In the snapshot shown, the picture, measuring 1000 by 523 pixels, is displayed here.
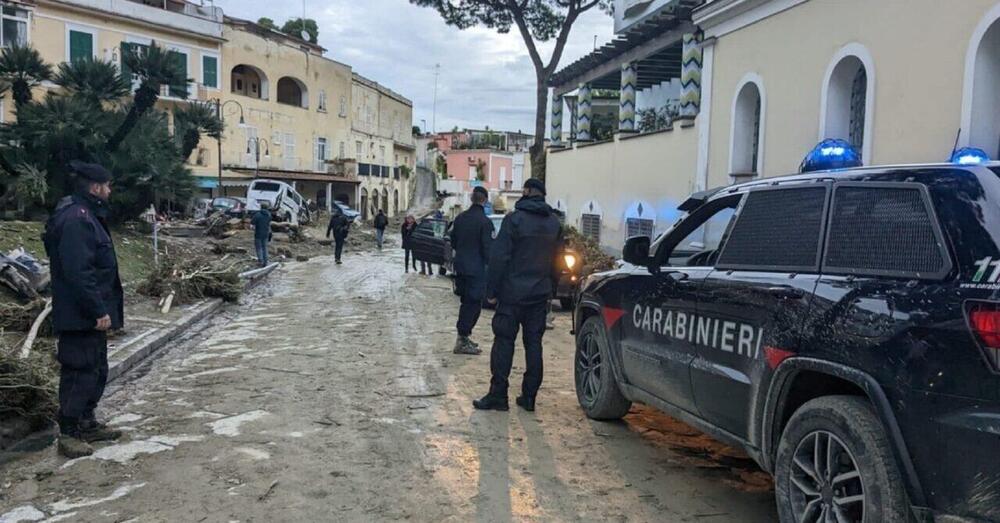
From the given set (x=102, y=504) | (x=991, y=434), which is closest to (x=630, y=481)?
(x=991, y=434)

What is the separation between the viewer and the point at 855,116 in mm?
10266

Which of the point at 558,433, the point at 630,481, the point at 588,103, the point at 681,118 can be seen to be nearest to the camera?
the point at 630,481

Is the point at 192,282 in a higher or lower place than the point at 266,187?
lower

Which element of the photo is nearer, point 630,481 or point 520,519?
point 520,519

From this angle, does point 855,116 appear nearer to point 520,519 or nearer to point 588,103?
point 520,519

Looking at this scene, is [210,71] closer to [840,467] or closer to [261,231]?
[261,231]

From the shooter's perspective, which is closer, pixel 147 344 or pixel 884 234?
pixel 884 234

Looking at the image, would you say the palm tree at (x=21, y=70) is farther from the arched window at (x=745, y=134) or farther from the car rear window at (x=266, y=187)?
the car rear window at (x=266, y=187)

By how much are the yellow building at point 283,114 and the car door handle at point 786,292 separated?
4107 cm

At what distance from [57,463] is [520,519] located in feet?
9.94

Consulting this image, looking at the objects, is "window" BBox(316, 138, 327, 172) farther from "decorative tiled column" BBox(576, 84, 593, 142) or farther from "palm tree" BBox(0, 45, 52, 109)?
"palm tree" BBox(0, 45, 52, 109)

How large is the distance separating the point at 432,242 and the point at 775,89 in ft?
30.3

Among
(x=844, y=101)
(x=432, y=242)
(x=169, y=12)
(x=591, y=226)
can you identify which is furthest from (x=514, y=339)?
(x=169, y=12)

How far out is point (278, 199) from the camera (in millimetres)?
33094
